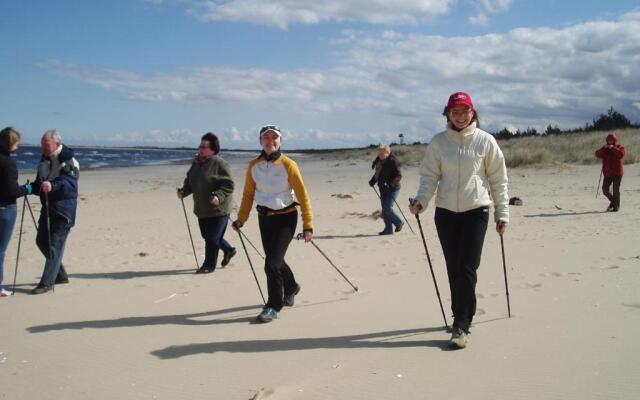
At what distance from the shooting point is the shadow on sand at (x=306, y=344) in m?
4.70

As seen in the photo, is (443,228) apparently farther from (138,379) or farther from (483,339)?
(138,379)

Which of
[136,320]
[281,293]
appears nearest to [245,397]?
[281,293]

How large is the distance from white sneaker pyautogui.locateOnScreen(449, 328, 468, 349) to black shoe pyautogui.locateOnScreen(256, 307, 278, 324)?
1.76 meters

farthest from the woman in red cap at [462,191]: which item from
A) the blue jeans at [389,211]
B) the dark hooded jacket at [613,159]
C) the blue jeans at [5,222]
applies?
the dark hooded jacket at [613,159]

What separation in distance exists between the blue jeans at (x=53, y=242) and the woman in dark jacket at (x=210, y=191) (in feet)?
5.50

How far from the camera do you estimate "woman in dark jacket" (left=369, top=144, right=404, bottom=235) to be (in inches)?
428

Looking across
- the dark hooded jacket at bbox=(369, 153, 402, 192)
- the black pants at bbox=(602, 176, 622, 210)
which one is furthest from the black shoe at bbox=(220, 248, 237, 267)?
the black pants at bbox=(602, 176, 622, 210)

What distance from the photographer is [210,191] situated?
7.71 metres

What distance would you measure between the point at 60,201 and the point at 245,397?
158 inches

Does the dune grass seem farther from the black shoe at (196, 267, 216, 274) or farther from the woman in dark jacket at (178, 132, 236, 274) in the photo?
the black shoe at (196, 267, 216, 274)

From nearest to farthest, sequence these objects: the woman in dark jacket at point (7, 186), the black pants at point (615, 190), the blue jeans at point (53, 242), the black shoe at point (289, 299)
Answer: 1. the black shoe at point (289, 299)
2. the woman in dark jacket at point (7, 186)
3. the blue jeans at point (53, 242)
4. the black pants at point (615, 190)

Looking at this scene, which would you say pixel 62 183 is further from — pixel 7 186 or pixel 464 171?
pixel 464 171

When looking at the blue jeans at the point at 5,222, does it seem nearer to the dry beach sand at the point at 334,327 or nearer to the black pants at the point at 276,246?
the dry beach sand at the point at 334,327

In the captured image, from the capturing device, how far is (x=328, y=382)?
402 centimetres
